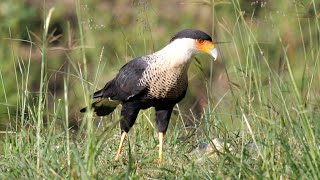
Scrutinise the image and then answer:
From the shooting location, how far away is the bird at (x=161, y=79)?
165 inches

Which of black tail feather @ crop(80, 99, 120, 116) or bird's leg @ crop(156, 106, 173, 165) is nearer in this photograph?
bird's leg @ crop(156, 106, 173, 165)

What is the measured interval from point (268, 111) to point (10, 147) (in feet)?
4.23

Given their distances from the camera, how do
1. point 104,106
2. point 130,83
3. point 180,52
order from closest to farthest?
point 180,52, point 130,83, point 104,106

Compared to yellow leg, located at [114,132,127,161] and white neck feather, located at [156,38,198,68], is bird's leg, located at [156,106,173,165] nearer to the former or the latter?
yellow leg, located at [114,132,127,161]

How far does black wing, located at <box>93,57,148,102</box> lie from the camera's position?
4.36m

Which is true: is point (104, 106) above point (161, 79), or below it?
below

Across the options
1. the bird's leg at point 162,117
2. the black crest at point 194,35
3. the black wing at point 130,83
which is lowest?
the bird's leg at point 162,117

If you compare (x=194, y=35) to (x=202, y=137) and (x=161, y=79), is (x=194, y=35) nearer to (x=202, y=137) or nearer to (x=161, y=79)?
(x=161, y=79)

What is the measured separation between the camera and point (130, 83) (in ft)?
14.3

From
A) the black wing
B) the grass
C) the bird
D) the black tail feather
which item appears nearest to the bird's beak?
the bird

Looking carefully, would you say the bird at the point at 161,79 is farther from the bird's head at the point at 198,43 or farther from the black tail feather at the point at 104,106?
the black tail feather at the point at 104,106

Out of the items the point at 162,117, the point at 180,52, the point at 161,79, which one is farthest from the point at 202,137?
the point at 180,52

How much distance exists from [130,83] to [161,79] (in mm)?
179

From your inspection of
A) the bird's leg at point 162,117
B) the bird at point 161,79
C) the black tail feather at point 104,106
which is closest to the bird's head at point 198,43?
the bird at point 161,79
